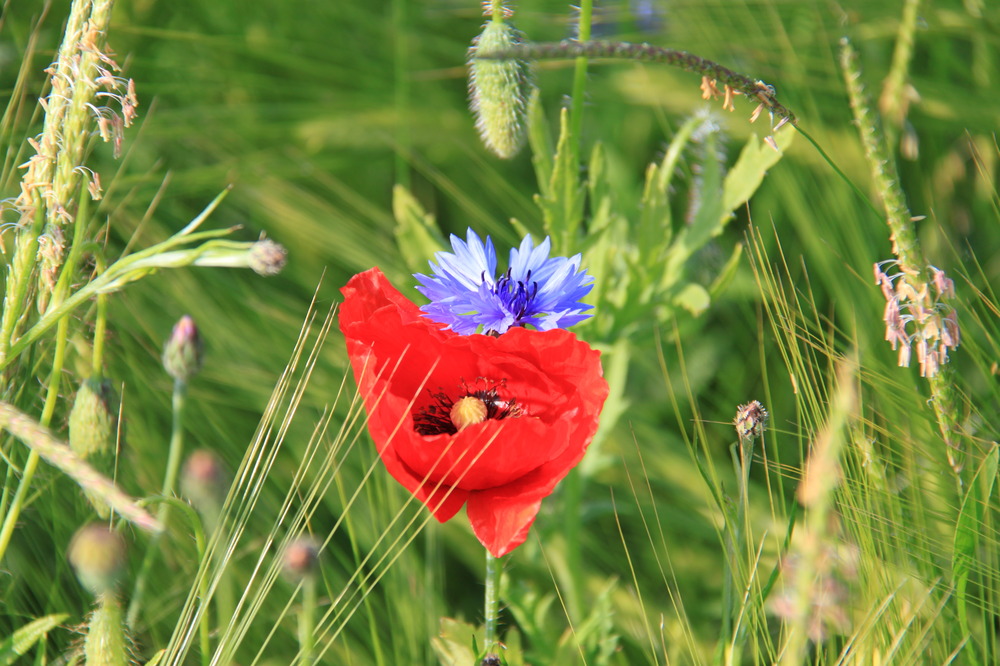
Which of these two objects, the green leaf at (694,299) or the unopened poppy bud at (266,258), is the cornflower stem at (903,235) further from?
the unopened poppy bud at (266,258)

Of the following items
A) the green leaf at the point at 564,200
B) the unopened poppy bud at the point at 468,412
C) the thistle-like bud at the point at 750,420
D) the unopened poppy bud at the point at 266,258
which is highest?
the green leaf at the point at 564,200

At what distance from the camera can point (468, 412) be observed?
439 millimetres

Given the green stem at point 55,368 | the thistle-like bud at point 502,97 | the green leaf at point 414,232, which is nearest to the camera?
the green stem at point 55,368

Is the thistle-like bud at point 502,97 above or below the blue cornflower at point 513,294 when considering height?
above

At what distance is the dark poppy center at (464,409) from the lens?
0.44m

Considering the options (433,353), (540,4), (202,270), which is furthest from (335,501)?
(540,4)

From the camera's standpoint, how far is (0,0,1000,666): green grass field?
1.47 ft

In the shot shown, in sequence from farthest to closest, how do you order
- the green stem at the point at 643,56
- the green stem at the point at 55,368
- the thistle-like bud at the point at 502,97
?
the thistle-like bud at the point at 502,97 → the green stem at the point at 55,368 → the green stem at the point at 643,56

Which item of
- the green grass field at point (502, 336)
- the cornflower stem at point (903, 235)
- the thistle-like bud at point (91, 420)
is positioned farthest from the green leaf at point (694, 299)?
the thistle-like bud at point (91, 420)

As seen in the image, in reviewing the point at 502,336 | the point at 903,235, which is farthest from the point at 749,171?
the point at 502,336

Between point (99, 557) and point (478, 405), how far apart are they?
181 mm

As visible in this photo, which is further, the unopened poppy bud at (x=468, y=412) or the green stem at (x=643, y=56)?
the unopened poppy bud at (x=468, y=412)

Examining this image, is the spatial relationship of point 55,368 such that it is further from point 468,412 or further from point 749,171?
point 749,171

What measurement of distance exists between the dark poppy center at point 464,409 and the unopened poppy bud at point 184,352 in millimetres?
137
